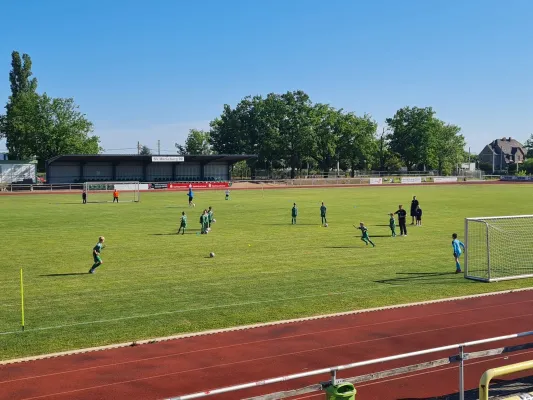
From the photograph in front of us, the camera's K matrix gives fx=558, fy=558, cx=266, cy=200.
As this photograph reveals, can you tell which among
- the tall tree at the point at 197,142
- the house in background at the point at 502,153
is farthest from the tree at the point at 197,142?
the house in background at the point at 502,153

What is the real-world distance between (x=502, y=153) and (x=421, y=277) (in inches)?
5917

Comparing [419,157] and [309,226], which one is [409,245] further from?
[419,157]

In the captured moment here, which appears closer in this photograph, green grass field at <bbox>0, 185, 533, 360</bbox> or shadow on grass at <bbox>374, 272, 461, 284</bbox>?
green grass field at <bbox>0, 185, 533, 360</bbox>

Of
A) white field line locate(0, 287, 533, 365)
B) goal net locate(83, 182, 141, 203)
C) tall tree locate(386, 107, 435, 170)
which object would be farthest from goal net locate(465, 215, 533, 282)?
tall tree locate(386, 107, 435, 170)

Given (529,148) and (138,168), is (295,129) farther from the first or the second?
(529,148)

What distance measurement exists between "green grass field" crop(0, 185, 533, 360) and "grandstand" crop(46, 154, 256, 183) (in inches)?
1864

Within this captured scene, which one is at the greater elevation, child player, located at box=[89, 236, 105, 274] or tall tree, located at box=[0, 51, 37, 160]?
tall tree, located at box=[0, 51, 37, 160]

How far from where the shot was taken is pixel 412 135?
398 feet

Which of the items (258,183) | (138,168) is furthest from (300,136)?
(138,168)

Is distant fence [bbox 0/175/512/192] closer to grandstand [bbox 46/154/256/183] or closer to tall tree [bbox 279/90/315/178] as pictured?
grandstand [bbox 46/154/256/183]

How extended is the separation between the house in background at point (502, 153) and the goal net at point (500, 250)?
133 meters

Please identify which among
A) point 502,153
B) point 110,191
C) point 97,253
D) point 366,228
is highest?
point 502,153

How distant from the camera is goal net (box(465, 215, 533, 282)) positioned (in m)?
19.3

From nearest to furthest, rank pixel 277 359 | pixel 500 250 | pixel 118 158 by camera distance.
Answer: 1. pixel 277 359
2. pixel 500 250
3. pixel 118 158
